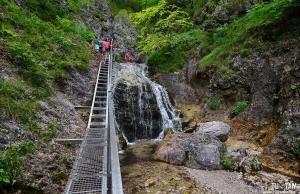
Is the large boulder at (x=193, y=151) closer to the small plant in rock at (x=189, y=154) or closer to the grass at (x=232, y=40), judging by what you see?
the small plant in rock at (x=189, y=154)

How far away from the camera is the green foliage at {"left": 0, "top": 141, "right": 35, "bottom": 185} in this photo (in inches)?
155

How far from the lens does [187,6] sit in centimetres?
2533

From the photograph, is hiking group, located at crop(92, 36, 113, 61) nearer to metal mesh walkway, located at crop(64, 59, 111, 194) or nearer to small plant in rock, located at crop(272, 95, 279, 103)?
small plant in rock, located at crop(272, 95, 279, 103)

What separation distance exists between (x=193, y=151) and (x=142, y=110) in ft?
18.6

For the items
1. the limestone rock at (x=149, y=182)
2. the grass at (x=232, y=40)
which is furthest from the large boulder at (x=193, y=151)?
the grass at (x=232, y=40)

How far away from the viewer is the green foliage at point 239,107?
11.6 meters

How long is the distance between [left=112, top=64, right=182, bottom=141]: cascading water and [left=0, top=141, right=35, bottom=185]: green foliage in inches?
307

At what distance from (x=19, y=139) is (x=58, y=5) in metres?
15.1

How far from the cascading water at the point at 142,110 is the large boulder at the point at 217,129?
2464 millimetres

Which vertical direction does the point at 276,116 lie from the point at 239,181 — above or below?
above

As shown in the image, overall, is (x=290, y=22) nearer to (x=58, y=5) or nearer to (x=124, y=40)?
(x=58, y=5)

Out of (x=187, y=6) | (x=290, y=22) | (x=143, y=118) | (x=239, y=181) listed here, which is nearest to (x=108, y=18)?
(x=187, y=6)

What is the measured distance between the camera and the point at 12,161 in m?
4.27

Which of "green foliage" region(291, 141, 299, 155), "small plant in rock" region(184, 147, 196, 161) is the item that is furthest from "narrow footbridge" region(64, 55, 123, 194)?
"green foliage" region(291, 141, 299, 155)
